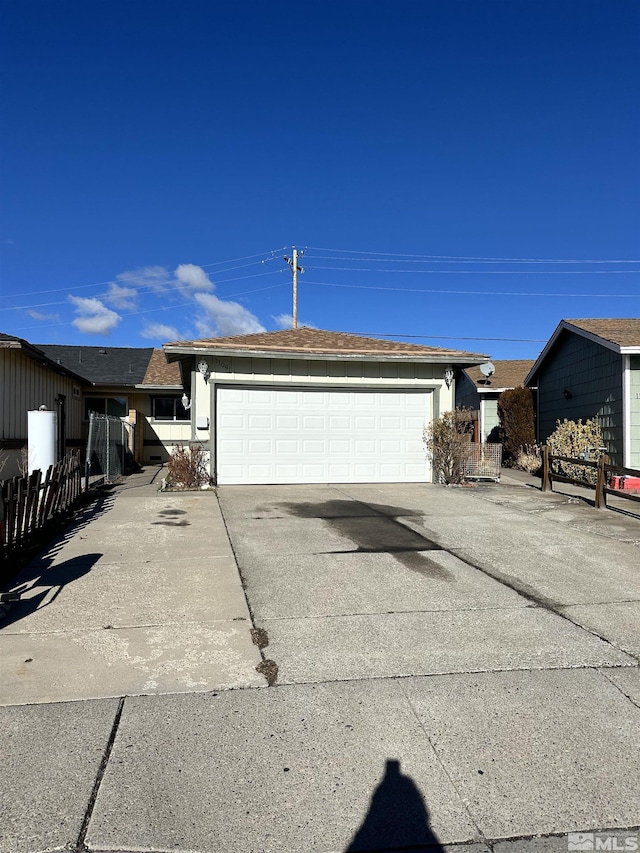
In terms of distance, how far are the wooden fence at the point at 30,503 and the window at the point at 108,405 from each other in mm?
12961

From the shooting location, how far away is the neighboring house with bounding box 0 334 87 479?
11414 millimetres

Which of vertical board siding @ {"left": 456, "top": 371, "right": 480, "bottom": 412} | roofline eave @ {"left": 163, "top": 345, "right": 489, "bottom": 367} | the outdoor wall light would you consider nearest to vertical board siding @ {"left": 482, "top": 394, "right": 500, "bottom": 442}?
vertical board siding @ {"left": 456, "top": 371, "right": 480, "bottom": 412}

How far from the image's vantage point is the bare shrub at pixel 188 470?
1241 centimetres

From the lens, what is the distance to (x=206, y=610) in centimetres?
481

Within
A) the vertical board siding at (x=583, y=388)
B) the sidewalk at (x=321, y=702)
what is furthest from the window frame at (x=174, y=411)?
the sidewalk at (x=321, y=702)

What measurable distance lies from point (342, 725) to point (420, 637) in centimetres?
135

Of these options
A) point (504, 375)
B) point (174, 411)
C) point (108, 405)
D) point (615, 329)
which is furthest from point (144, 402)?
point (615, 329)

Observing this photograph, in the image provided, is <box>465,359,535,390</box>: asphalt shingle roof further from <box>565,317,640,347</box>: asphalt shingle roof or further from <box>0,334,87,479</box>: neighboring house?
<box>0,334,87,479</box>: neighboring house

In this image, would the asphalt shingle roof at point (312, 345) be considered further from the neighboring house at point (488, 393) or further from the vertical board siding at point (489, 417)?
the vertical board siding at point (489, 417)

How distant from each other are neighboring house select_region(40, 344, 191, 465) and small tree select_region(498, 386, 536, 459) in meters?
11.3

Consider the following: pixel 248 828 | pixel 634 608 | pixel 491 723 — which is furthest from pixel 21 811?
pixel 634 608

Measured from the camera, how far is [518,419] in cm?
1872

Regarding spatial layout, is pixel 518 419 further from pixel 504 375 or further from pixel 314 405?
pixel 314 405

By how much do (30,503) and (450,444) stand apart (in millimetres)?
9235
